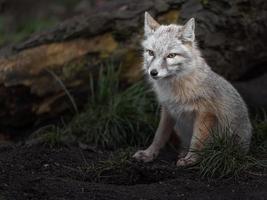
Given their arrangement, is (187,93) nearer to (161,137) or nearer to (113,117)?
(161,137)

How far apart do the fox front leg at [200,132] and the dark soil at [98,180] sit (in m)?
0.30

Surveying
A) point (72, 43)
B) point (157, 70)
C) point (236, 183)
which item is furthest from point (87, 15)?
point (236, 183)

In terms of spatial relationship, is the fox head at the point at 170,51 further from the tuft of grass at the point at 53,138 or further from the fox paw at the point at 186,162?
the tuft of grass at the point at 53,138

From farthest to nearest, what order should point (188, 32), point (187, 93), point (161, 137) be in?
1. point (161, 137)
2. point (187, 93)
3. point (188, 32)

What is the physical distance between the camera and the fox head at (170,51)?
6.07 metres

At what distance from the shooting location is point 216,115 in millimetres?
6484

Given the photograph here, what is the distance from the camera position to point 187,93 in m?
6.45

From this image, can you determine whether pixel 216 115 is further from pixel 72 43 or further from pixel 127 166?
pixel 72 43

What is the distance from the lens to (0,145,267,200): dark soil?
5.21 meters

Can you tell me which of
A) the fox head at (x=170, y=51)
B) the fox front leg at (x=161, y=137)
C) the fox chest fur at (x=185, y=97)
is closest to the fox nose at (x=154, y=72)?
the fox head at (x=170, y=51)

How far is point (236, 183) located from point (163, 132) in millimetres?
1368

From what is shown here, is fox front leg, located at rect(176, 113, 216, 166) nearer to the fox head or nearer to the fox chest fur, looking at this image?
the fox chest fur

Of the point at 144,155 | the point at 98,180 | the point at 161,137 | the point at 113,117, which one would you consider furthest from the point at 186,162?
the point at 113,117

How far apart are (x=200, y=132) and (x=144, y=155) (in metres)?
0.68
